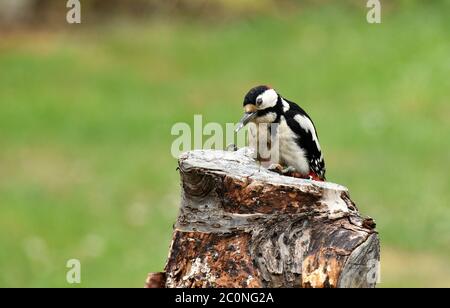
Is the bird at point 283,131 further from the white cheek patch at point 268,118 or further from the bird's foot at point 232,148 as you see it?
the bird's foot at point 232,148

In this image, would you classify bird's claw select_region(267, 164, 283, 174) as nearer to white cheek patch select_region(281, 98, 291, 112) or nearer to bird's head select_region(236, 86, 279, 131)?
bird's head select_region(236, 86, 279, 131)

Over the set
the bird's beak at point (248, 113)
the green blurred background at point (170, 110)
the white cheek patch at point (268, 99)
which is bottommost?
the green blurred background at point (170, 110)

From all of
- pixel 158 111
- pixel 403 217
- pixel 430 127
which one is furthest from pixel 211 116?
pixel 403 217

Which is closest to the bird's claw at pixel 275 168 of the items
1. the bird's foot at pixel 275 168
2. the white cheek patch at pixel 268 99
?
the bird's foot at pixel 275 168

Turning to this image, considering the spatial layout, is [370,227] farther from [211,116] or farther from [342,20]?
[342,20]

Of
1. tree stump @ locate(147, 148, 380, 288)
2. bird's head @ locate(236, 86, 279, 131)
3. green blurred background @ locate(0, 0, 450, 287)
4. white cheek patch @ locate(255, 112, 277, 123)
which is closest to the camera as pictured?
tree stump @ locate(147, 148, 380, 288)

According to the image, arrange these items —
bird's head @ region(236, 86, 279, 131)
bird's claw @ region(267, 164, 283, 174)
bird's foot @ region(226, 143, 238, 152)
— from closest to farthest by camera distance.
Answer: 1. bird's claw @ region(267, 164, 283, 174)
2. bird's foot @ region(226, 143, 238, 152)
3. bird's head @ region(236, 86, 279, 131)

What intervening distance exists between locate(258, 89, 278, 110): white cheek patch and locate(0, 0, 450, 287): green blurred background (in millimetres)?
4421

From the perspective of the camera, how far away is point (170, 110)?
635 inches

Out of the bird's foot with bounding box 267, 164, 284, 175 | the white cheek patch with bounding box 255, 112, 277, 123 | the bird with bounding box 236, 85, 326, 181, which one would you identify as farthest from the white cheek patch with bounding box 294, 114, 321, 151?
the bird's foot with bounding box 267, 164, 284, 175

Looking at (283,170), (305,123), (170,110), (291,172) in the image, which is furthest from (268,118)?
(170,110)

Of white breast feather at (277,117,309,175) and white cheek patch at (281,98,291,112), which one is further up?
white cheek patch at (281,98,291,112)

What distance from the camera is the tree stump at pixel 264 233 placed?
483 cm

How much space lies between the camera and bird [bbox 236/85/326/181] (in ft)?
20.6
